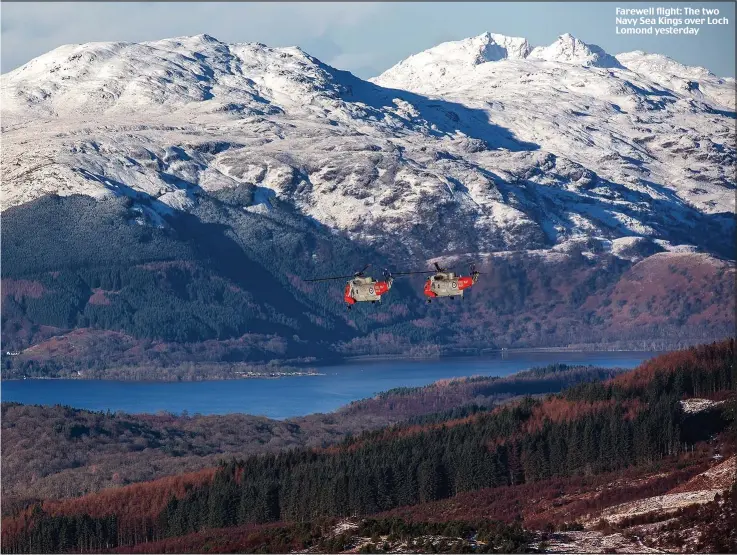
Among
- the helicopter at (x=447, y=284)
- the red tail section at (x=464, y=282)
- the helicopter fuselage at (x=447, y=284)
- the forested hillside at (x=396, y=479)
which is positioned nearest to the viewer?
the red tail section at (x=464, y=282)

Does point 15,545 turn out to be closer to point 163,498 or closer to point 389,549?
point 163,498

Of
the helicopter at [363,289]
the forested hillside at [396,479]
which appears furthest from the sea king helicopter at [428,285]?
the forested hillside at [396,479]

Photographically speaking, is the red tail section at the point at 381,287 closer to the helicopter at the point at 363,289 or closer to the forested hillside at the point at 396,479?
the helicopter at the point at 363,289

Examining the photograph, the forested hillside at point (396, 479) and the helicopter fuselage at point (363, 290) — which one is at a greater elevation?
the helicopter fuselage at point (363, 290)

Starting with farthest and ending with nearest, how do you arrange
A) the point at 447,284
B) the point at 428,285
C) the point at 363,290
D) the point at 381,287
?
the point at 363,290 → the point at 428,285 → the point at 381,287 → the point at 447,284

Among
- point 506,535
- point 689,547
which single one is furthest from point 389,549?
point 689,547

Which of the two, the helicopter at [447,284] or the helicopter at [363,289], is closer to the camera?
the helicopter at [447,284]

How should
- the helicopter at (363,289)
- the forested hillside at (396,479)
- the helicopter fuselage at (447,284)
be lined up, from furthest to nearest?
the forested hillside at (396,479) → the helicopter at (363,289) → the helicopter fuselage at (447,284)

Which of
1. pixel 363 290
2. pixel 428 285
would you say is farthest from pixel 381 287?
pixel 428 285

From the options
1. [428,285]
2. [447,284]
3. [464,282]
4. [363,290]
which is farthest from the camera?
[363,290]

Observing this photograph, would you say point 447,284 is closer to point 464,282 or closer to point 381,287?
point 464,282
